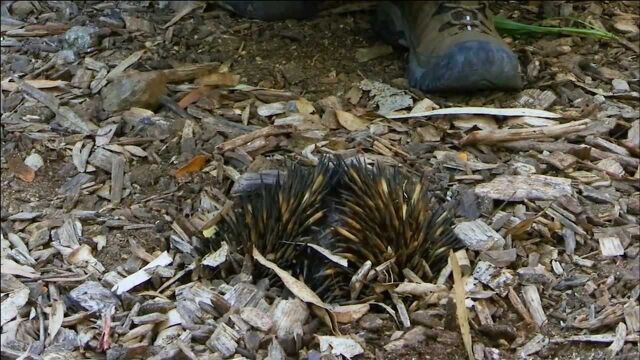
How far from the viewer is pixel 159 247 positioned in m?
2.19

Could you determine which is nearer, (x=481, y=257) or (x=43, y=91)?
(x=481, y=257)

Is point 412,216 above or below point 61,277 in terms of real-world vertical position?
above

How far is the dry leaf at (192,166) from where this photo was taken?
7.89 ft

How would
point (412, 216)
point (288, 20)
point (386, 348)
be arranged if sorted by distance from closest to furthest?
point (386, 348) → point (412, 216) → point (288, 20)

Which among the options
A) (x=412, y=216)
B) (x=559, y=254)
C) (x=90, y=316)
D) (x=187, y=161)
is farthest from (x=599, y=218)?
(x=90, y=316)

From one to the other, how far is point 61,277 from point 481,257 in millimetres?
938

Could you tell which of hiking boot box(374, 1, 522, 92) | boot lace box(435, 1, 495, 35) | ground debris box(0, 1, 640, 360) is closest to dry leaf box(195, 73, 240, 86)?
ground debris box(0, 1, 640, 360)

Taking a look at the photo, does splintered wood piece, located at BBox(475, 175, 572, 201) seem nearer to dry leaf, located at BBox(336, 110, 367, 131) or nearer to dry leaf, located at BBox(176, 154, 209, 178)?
dry leaf, located at BBox(336, 110, 367, 131)

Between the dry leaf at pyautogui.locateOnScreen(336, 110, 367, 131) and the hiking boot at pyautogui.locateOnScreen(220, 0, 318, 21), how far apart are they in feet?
2.06

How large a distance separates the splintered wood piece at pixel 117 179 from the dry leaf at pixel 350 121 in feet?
2.00

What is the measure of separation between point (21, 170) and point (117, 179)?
0.85ft

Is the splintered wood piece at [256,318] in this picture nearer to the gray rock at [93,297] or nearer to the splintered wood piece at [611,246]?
the gray rock at [93,297]

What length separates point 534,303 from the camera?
6.76 ft

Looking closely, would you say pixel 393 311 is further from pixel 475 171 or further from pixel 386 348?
pixel 475 171
